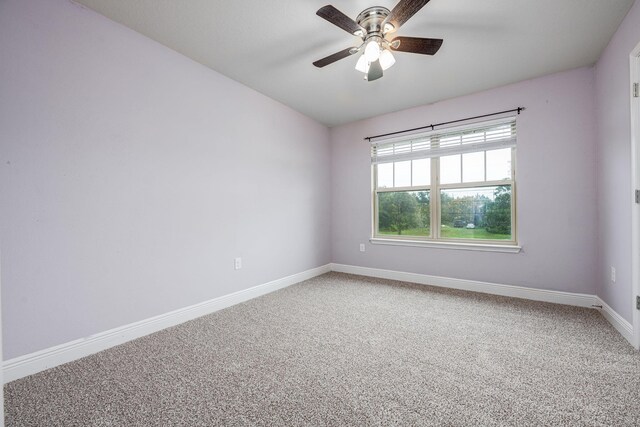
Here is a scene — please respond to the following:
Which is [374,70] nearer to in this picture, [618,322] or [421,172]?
[421,172]

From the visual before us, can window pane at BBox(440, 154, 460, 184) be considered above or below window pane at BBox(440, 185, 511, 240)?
above

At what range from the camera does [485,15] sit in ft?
6.80

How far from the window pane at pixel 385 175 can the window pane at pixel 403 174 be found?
0.08 metres

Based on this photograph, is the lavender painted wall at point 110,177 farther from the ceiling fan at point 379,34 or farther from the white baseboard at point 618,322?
the white baseboard at point 618,322

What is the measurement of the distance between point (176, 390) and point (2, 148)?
176 cm

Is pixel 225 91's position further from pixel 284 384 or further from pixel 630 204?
pixel 630 204

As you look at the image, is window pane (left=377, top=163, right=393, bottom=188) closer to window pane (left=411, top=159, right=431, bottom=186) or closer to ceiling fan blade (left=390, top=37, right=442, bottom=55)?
window pane (left=411, top=159, right=431, bottom=186)

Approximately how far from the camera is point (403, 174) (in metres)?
4.05

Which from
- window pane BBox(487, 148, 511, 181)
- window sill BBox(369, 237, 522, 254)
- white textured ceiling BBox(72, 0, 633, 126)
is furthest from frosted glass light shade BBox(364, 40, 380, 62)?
window sill BBox(369, 237, 522, 254)

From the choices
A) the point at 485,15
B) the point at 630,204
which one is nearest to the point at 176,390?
the point at 485,15

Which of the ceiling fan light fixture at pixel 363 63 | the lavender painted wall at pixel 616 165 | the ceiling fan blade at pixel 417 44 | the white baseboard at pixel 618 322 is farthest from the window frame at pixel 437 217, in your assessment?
the ceiling fan light fixture at pixel 363 63

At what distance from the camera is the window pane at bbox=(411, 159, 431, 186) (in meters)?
3.84

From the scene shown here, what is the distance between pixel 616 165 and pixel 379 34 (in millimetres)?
2258

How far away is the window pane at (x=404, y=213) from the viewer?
12.7 ft
